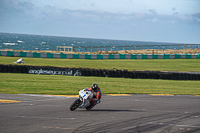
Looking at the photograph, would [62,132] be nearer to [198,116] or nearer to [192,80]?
[198,116]

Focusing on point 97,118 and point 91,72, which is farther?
point 91,72

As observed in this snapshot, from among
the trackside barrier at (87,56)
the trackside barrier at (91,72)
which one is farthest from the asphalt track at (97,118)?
the trackside barrier at (87,56)

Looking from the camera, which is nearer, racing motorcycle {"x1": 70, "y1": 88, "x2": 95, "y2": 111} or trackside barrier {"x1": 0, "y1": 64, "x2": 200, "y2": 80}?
racing motorcycle {"x1": 70, "y1": 88, "x2": 95, "y2": 111}

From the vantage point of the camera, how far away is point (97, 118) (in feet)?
34.4

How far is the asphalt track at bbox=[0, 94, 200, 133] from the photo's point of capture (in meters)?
8.77

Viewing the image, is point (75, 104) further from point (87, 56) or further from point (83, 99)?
point (87, 56)

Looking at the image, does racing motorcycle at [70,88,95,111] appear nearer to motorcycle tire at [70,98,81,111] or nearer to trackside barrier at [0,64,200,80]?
motorcycle tire at [70,98,81,111]

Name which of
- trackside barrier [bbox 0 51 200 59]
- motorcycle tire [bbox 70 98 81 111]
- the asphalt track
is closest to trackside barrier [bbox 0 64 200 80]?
the asphalt track

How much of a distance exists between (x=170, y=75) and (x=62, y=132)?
24320 millimetres

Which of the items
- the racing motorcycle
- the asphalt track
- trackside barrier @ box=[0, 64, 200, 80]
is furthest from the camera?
trackside barrier @ box=[0, 64, 200, 80]

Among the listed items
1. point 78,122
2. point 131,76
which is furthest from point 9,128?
point 131,76

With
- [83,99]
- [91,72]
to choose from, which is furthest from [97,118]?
[91,72]

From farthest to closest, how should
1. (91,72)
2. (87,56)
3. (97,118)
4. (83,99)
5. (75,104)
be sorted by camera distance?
1. (87,56)
2. (91,72)
3. (75,104)
4. (83,99)
5. (97,118)

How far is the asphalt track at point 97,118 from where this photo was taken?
28.8 feet
